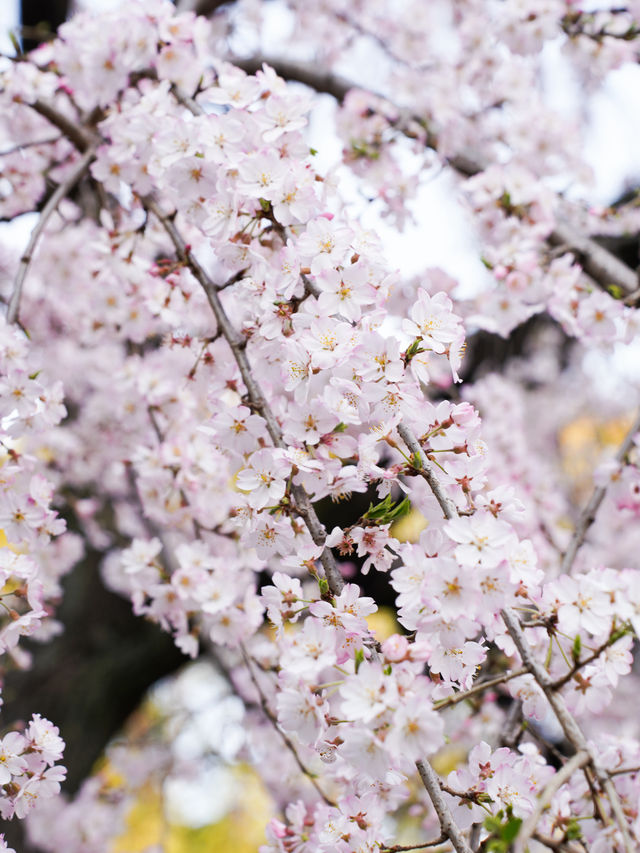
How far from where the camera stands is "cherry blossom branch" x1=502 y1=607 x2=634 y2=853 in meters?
0.92

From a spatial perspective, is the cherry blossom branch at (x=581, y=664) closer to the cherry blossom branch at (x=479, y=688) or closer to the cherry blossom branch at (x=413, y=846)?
the cherry blossom branch at (x=479, y=688)

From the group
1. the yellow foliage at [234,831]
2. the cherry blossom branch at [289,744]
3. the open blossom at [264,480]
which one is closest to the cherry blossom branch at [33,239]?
the open blossom at [264,480]

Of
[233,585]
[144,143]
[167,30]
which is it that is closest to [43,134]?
[167,30]

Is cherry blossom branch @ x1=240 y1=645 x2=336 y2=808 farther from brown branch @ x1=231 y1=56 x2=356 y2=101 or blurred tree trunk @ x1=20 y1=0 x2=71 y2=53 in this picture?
blurred tree trunk @ x1=20 y1=0 x2=71 y2=53

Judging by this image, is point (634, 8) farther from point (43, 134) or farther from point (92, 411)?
point (92, 411)

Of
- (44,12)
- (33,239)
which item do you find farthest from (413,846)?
(44,12)

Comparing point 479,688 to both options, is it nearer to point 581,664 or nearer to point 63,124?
point 581,664

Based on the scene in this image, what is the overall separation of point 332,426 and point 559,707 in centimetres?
53

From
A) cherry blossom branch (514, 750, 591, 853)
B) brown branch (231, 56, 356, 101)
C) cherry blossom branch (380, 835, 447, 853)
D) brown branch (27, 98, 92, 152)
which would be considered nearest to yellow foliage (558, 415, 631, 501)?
brown branch (231, 56, 356, 101)

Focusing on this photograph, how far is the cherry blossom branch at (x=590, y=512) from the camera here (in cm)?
194

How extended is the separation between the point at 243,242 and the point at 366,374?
0.43m

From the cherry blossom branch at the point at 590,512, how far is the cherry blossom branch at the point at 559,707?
35.1 inches

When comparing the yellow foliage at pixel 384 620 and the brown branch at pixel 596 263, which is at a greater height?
the brown branch at pixel 596 263

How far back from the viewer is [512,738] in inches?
67.1
